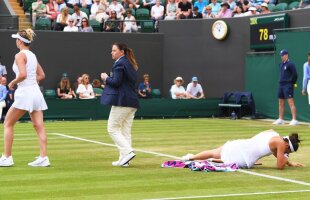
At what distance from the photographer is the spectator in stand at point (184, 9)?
28.9 meters

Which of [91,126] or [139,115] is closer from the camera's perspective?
[91,126]

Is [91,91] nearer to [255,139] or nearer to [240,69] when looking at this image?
[240,69]

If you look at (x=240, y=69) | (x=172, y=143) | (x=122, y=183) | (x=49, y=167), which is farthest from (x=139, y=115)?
(x=122, y=183)

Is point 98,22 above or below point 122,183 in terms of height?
above

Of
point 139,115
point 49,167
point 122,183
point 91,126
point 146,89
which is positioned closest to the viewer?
point 122,183

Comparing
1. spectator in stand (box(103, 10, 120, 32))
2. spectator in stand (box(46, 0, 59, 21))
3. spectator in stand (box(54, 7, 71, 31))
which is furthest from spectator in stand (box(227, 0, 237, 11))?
spectator in stand (box(46, 0, 59, 21))

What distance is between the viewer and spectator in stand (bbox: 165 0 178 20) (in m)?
29.2

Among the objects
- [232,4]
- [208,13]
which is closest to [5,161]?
[208,13]

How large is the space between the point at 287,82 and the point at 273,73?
2.80m

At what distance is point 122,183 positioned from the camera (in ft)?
32.2

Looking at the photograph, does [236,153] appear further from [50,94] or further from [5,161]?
[50,94]

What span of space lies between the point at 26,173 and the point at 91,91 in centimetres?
1467

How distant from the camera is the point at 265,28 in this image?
82.8ft

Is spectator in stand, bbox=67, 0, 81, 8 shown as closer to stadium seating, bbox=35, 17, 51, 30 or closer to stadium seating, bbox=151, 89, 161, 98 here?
stadium seating, bbox=35, 17, 51, 30
